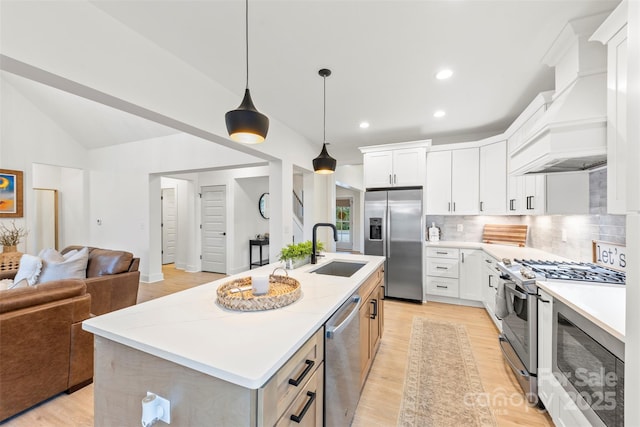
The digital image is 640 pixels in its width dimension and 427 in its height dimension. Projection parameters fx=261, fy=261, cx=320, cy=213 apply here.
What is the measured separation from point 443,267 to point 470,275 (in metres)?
0.36

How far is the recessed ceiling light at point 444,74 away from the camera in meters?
2.42

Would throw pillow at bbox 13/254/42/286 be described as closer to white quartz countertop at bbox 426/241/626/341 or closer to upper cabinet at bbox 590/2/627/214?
white quartz countertop at bbox 426/241/626/341

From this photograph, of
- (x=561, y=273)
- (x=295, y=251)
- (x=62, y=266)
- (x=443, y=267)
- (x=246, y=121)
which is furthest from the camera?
(x=443, y=267)

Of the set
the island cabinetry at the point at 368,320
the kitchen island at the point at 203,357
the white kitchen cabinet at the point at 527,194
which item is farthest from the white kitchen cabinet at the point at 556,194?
the kitchen island at the point at 203,357

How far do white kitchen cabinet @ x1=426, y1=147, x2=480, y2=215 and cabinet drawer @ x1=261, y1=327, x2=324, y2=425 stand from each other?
3.53m

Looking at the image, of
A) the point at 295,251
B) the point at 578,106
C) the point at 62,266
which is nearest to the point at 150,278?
the point at 62,266

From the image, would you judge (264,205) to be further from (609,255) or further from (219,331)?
(609,255)

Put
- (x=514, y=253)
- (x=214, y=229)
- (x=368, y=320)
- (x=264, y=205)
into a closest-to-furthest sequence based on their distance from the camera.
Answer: (x=368, y=320) < (x=514, y=253) < (x=214, y=229) < (x=264, y=205)

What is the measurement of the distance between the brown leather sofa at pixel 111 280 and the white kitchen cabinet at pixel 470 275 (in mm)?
4368

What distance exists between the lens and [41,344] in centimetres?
179

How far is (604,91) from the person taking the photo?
1713 millimetres

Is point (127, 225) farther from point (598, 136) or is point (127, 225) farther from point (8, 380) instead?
point (598, 136)

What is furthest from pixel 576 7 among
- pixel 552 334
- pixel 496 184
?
pixel 496 184

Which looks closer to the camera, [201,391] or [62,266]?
[201,391]
